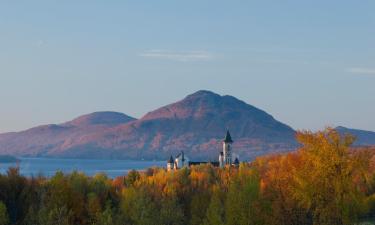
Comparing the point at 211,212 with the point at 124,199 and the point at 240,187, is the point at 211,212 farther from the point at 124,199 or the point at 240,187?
the point at 124,199

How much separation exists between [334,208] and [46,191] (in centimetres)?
3119

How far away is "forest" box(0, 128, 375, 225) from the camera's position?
54.8 meters

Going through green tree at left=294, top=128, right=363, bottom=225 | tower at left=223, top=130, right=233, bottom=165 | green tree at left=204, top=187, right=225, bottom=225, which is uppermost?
tower at left=223, top=130, right=233, bottom=165

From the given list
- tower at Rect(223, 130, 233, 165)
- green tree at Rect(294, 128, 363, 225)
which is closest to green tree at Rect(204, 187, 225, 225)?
green tree at Rect(294, 128, 363, 225)

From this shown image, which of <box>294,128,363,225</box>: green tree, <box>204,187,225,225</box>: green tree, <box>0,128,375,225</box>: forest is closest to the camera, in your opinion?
<box>294,128,363,225</box>: green tree

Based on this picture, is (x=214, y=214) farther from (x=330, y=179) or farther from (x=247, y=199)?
(x=330, y=179)

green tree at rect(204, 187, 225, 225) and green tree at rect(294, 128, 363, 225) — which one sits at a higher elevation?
green tree at rect(294, 128, 363, 225)

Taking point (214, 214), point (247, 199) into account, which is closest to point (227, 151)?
point (247, 199)

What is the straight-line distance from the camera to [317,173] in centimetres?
5522

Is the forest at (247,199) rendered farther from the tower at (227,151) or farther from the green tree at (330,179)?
the tower at (227,151)

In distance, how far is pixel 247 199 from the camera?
6519cm

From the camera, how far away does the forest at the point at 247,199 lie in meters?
54.8

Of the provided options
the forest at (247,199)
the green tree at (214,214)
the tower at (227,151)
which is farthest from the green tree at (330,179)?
the tower at (227,151)

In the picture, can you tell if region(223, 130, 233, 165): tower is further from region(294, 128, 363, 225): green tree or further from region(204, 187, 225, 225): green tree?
region(294, 128, 363, 225): green tree
